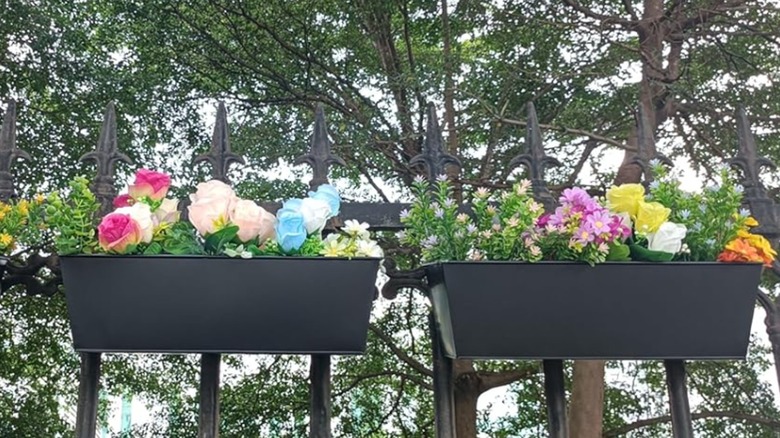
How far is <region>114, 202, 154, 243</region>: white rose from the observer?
44.3 inches

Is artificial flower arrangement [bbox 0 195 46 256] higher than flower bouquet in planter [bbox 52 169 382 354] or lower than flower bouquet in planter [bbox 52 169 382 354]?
higher

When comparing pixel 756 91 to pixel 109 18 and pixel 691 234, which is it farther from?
pixel 109 18

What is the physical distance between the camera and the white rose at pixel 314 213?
119 cm

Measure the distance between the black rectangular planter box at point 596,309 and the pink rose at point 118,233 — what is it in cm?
56

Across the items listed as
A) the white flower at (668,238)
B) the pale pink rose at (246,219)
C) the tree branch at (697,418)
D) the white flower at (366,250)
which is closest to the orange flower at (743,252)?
the white flower at (668,238)

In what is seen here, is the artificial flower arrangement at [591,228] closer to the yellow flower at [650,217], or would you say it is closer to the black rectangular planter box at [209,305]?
the yellow flower at [650,217]

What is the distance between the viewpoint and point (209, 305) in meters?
1.12

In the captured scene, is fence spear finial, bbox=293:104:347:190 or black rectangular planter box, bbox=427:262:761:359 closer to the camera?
black rectangular planter box, bbox=427:262:761:359

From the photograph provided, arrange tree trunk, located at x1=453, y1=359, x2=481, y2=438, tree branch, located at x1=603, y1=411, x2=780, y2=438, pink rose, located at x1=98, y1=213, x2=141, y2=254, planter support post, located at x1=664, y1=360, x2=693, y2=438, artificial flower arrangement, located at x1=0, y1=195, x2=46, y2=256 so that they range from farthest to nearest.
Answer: tree branch, located at x1=603, y1=411, x2=780, y2=438 → tree trunk, located at x1=453, y1=359, x2=481, y2=438 → planter support post, located at x1=664, y1=360, x2=693, y2=438 → artificial flower arrangement, located at x1=0, y1=195, x2=46, y2=256 → pink rose, located at x1=98, y1=213, x2=141, y2=254

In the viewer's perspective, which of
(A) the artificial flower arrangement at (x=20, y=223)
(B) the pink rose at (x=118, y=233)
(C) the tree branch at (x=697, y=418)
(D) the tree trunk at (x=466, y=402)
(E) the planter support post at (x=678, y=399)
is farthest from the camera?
(C) the tree branch at (x=697, y=418)

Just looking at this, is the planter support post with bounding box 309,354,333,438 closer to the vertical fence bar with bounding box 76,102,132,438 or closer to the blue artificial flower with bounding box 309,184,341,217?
the blue artificial flower with bounding box 309,184,341,217

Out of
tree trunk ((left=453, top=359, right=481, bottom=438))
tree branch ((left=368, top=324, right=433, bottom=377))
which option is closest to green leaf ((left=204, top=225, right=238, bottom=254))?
tree trunk ((left=453, top=359, right=481, bottom=438))

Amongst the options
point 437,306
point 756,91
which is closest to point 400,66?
point 756,91

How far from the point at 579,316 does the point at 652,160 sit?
1.48 feet
